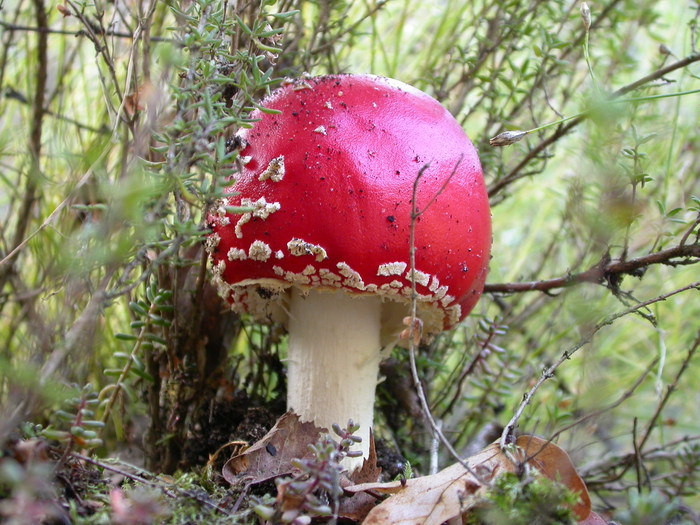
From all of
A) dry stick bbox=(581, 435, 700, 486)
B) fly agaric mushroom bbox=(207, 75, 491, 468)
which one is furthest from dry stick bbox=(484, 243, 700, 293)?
dry stick bbox=(581, 435, 700, 486)

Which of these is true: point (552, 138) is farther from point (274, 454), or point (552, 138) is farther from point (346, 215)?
point (274, 454)

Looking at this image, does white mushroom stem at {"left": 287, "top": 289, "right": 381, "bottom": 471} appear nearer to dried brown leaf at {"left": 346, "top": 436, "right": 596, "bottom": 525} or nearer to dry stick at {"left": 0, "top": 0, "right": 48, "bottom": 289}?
dried brown leaf at {"left": 346, "top": 436, "right": 596, "bottom": 525}

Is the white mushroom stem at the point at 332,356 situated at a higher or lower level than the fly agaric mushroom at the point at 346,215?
lower

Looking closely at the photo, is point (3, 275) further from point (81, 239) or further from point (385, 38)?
point (385, 38)

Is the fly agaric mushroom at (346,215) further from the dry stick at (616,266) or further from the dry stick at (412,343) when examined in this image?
the dry stick at (616,266)

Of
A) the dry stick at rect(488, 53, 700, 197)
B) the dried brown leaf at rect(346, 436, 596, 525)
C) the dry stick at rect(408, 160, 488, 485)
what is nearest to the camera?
the dry stick at rect(408, 160, 488, 485)

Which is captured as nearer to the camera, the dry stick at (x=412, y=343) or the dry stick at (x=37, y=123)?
the dry stick at (x=412, y=343)

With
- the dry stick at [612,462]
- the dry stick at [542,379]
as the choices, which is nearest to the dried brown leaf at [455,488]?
the dry stick at [542,379]

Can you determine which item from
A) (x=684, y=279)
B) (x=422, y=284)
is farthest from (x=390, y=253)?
(x=684, y=279)

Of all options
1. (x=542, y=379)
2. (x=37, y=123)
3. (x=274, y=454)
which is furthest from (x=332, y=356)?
(x=37, y=123)
